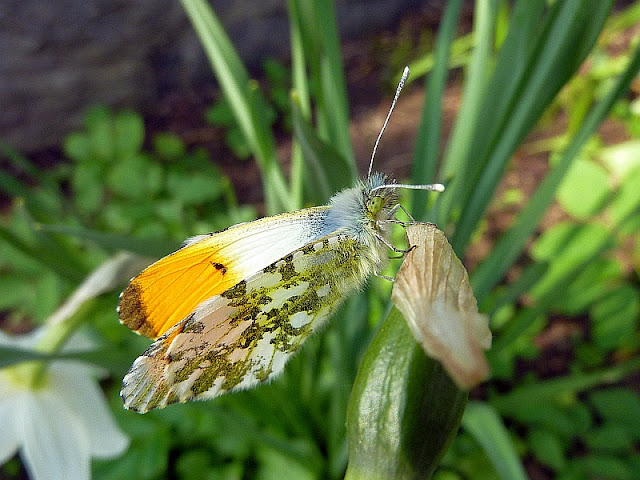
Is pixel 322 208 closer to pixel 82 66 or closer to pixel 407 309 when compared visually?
pixel 407 309

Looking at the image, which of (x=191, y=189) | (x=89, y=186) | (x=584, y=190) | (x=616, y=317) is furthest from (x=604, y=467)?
(x=89, y=186)

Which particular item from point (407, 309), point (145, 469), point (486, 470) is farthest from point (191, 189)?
point (407, 309)

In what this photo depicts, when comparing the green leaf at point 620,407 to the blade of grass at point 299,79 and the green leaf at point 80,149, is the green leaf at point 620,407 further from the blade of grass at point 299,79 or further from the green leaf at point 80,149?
the green leaf at point 80,149

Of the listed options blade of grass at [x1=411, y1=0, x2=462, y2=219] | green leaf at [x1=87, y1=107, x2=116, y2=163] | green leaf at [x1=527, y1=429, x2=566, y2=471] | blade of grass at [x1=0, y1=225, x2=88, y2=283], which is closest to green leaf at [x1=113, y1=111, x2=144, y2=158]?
green leaf at [x1=87, y1=107, x2=116, y2=163]

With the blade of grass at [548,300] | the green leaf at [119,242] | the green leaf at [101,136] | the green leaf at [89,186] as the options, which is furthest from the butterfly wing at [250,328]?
the green leaf at [101,136]

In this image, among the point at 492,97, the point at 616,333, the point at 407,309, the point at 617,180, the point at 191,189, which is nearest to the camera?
the point at 407,309

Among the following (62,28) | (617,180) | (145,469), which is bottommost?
(617,180)

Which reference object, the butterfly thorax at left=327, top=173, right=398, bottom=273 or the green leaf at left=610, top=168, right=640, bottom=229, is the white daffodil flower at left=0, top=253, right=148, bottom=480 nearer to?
the butterfly thorax at left=327, top=173, right=398, bottom=273
